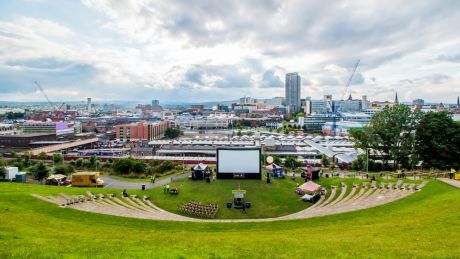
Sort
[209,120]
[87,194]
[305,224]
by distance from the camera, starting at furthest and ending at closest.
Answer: [209,120] < [87,194] < [305,224]

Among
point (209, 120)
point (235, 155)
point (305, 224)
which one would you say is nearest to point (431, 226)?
point (305, 224)

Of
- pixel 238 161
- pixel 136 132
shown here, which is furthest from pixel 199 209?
pixel 136 132

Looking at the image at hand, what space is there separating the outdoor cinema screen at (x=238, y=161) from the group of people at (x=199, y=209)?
903cm

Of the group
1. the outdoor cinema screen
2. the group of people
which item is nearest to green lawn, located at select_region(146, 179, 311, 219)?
the group of people

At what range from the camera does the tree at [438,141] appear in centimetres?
3966

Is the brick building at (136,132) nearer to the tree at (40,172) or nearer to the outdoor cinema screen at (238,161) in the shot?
the tree at (40,172)

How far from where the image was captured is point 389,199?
26250mm

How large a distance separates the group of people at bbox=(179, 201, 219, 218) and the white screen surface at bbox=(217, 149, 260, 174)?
29.8ft

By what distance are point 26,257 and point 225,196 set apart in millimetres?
20081

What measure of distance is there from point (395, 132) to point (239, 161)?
71.9 ft

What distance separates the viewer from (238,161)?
36.1m

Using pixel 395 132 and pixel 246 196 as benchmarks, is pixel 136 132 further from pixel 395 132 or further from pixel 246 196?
pixel 246 196

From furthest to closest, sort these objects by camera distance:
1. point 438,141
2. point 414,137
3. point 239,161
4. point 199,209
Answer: point 414,137, point 438,141, point 239,161, point 199,209

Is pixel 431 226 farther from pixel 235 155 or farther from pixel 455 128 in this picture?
pixel 455 128
